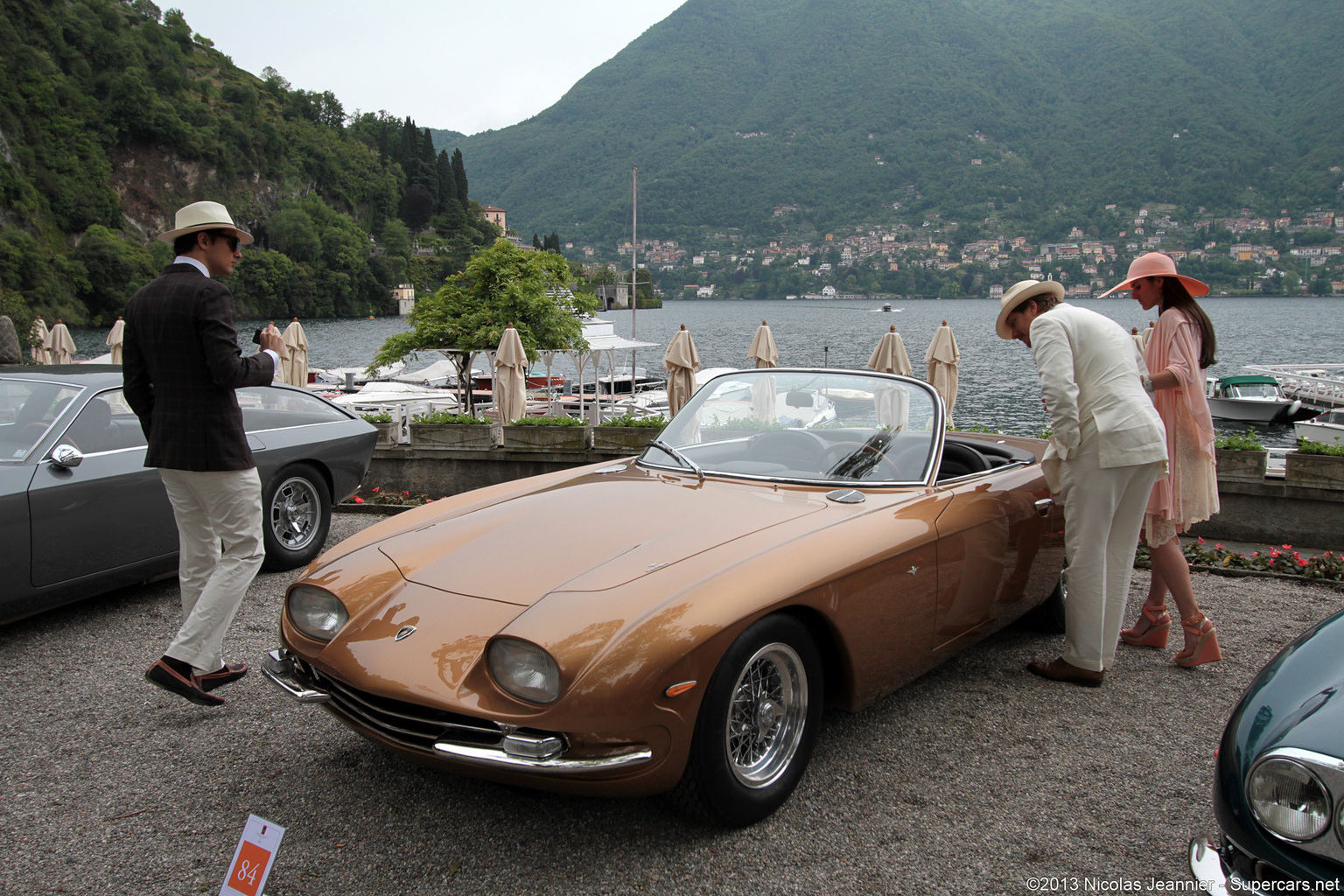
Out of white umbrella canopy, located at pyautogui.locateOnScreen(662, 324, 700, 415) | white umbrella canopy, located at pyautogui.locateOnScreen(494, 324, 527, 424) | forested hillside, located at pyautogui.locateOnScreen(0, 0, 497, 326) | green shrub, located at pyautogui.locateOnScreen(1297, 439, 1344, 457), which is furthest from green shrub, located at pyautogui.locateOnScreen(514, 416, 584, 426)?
forested hillside, located at pyautogui.locateOnScreen(0, 0, 497, 326)

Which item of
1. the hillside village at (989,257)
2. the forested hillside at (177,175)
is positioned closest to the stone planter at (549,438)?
the forested hillside at (177,175)

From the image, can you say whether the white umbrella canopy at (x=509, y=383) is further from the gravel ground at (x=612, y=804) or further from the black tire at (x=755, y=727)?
the black tire at (x=755, y=727)

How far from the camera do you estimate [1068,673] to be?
3.94 metres

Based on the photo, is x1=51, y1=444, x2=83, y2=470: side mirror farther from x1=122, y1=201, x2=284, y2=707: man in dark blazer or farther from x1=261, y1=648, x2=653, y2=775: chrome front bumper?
x1=261, y1=648, x2=653, y2=775: chrome front bumper

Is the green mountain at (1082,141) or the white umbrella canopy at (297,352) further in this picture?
the green mountain at (1082,141)

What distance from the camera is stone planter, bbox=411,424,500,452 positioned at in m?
9.83

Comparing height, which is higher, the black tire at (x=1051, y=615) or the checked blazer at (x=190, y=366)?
the checked blazer at (x=190, y=366)

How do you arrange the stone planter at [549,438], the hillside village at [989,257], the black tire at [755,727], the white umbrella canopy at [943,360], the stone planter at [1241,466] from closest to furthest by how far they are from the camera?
the black tire at [755,727] < the stone planter at [1241,466] < the stone planter at [549,438] < the white umbrella canopy at [943,360] < the hillside village at [989,257]

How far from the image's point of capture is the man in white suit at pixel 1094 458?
3.73m

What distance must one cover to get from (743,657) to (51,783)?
253 cm

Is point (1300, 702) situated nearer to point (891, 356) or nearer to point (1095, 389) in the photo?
point (1095, 389)

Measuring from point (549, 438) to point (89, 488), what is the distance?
546 cm

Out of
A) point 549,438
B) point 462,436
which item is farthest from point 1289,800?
point 462,436

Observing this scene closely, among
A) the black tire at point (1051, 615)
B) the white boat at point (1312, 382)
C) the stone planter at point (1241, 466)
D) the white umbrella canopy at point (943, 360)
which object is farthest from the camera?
the white boat at point (1312, 382)
